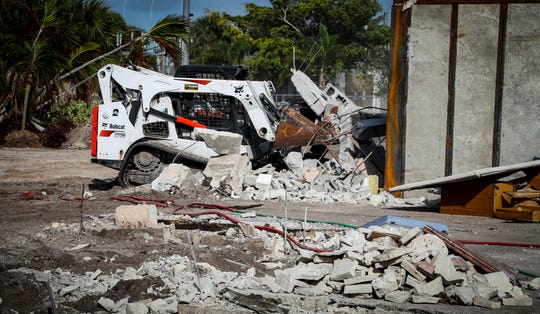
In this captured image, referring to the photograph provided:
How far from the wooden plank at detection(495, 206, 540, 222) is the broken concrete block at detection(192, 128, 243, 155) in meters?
5.00

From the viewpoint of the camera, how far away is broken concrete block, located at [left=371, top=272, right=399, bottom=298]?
588 centimetres

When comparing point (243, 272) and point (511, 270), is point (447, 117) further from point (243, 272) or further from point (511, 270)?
point (243, 272)

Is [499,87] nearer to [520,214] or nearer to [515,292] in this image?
[520,214]

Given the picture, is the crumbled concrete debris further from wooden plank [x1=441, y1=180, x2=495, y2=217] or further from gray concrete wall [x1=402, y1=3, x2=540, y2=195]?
wooden plank [x1=441, y1=180, x2=495, y2=217]

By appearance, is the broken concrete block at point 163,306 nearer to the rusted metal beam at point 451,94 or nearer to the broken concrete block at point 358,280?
the broken concrete block at point 358,280

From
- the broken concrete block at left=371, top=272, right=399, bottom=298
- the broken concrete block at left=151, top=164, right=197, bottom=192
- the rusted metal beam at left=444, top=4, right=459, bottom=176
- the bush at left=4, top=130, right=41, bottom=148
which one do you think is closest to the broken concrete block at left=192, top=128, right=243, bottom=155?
the broken concrete block at left=151, top=164, right=197, bottom=192

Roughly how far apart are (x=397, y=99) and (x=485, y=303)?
23.1ft

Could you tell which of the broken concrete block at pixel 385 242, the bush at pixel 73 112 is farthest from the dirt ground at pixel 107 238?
the bush at pixel 73 112

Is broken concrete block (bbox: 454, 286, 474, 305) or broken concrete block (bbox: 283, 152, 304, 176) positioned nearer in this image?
broken concrete block (bbox: 454, 286, 474, 305)

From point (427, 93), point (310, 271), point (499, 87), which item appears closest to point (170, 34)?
point (427, 93)

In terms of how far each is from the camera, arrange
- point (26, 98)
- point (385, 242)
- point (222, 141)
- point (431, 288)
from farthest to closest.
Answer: point (26, 98), point (222, 141), point (385, 242), point (431, 288)

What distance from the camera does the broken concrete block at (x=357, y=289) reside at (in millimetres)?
5930

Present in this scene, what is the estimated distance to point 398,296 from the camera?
19.0ft

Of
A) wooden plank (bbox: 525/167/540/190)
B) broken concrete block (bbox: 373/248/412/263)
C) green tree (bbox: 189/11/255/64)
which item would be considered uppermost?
green tree (bbox: 189/11/255/64)
